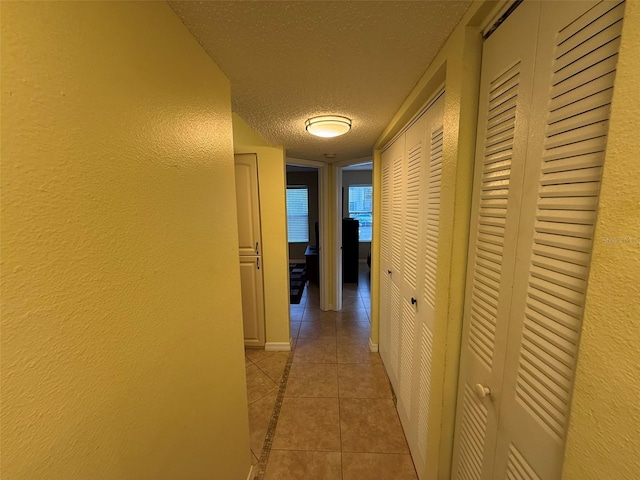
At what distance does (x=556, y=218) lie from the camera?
558 millimetres

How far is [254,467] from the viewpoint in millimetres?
1500

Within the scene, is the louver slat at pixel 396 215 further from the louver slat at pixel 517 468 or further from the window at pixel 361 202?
the window at pixel 361 202

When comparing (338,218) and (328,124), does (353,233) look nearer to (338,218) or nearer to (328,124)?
(338,218)

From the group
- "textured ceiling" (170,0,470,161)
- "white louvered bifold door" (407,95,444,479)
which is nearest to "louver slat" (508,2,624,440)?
"textured ceiling" (170,0,470,161)

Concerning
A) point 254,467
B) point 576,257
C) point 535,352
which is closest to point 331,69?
point 576,257

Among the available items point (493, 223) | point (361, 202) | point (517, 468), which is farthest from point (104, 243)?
point (361, 202)

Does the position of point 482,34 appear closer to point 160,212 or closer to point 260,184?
point 160,212

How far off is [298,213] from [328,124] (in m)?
4.71

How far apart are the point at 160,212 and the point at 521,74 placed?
1.02 m

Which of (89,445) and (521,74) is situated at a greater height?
(521,74)

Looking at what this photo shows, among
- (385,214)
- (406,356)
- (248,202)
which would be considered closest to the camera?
(406,356)

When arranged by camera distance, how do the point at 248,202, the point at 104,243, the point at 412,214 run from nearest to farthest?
the point at 104,243
the point at 412,214
the point at 248,202

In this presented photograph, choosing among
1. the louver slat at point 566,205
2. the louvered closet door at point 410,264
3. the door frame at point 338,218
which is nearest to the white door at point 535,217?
the louver slat at point 566,205

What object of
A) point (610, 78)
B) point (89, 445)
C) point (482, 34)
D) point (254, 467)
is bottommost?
point (254, 467)
